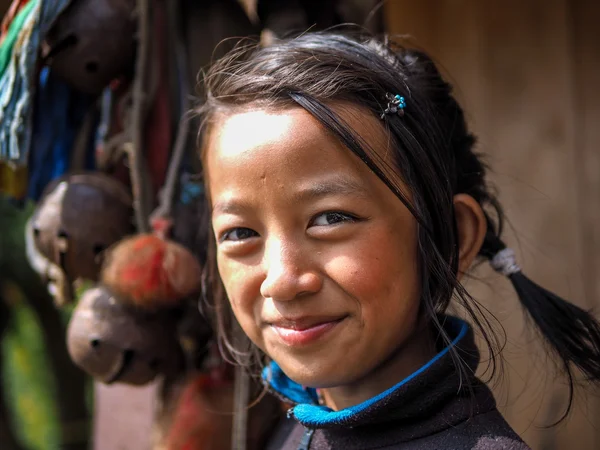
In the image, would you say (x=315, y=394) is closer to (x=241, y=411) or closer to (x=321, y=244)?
(x=241, y=411)

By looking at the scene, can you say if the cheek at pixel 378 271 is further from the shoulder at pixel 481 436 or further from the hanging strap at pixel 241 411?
the hanging strap at pixel 241 411

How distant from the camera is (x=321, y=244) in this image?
0.80 m

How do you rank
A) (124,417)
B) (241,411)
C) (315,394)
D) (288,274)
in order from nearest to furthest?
(288,274) → (315,394) → (241,411) → (124,417)

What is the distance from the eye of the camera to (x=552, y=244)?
151 cm

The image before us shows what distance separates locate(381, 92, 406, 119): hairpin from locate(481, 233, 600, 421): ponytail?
0.27 meters

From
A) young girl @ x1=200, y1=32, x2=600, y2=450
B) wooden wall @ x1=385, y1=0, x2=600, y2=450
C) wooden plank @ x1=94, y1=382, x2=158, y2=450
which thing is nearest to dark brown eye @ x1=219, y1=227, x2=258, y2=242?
young girl @ x1=200, y1=32, x2=600, y2=450

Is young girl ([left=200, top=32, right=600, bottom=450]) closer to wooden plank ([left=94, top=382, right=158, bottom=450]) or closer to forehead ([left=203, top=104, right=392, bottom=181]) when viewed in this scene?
forehead ([left=203, top=104, right=392, bottom=181])

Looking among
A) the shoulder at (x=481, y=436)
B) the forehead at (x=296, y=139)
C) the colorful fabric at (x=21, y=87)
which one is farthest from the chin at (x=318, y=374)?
the colorful fabric at (x=21, y=87)

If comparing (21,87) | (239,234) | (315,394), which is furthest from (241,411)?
(21,87)

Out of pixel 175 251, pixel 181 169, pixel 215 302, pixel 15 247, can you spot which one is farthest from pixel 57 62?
pixel 15 247

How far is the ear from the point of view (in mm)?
892

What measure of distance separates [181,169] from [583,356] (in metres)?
0.75

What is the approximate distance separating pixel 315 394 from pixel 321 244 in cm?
31

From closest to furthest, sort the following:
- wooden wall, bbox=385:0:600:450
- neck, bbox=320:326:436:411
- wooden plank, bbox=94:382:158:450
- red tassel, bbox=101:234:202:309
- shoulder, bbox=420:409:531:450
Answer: shoulder, bbox=420:409:531:450 → neck, bbox=320:326:436:411 → red tassel, bbox=101:234:202:309 → wooden plank, bbox=94:382:158:450 → wooden wall, bbox=385:0:600:450
